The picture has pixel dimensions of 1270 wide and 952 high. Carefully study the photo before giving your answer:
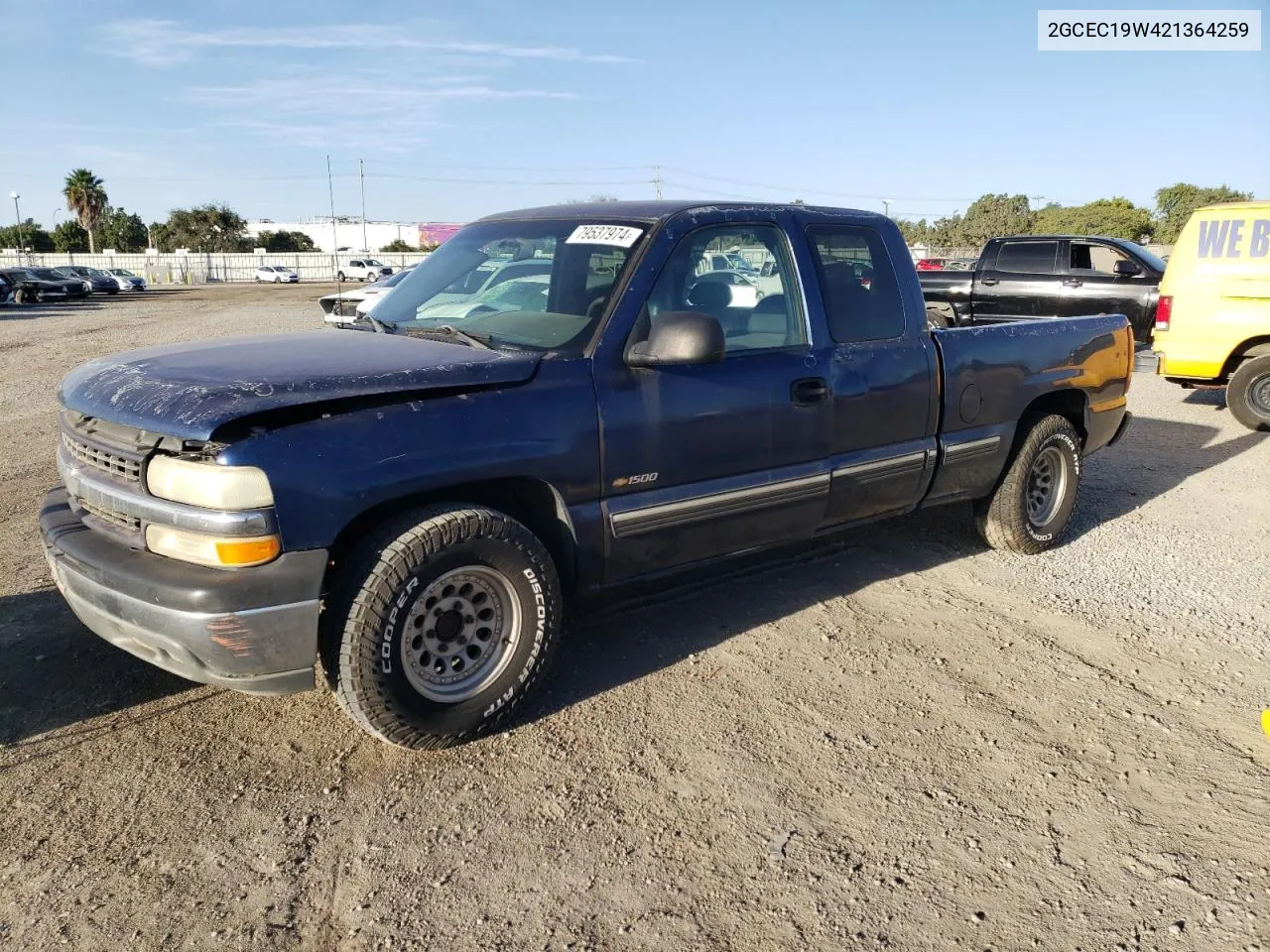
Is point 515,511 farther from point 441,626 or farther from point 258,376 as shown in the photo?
point 258,376

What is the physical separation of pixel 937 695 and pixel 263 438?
272 cm

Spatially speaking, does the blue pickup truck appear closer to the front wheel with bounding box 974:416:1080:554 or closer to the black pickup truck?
the front wheel with bounding box 974:416:1080:554

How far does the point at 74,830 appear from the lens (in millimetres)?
2869

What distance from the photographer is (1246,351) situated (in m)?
9.41

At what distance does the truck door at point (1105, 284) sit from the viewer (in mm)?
12742

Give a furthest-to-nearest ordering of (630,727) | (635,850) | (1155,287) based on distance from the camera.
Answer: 1. (1155,287)
2. (630,727)
3. (635,850)

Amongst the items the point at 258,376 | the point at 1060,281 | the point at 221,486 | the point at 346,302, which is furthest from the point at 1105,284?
the point at 221,486

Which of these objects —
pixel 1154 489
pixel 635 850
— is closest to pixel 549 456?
pixel 635 850

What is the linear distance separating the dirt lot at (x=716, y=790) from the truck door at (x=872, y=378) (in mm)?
634

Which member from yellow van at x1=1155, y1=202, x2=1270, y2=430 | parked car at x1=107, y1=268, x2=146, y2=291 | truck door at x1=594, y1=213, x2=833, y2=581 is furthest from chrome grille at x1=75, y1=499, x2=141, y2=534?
parked car at x1=107, y1=268, x2=146, y2=291

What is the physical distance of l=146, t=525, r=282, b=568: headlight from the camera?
2.84 metres

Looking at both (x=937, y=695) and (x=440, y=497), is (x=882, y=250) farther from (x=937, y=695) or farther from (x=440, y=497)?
(x=440, y=497)

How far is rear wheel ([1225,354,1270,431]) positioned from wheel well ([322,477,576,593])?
845 centimetres

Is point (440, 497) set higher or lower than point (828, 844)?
higher
